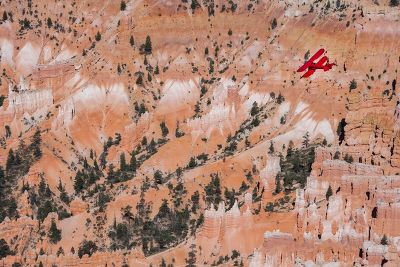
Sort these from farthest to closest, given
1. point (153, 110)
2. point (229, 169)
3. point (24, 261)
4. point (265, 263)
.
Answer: point (153, 110), point (229, 169), point (24, 261), point (265, 263)

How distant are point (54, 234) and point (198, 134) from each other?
28.9 metres

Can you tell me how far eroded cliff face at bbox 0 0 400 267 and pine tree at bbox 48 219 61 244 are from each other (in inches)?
12.9

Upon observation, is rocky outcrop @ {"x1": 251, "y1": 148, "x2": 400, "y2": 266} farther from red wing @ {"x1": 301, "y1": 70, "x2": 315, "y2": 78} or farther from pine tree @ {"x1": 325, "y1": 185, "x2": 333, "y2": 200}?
red wing @ {"x1": 301, "y1": 70, "x2": 315, "y2": 78}

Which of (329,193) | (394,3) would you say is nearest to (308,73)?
(394,3)

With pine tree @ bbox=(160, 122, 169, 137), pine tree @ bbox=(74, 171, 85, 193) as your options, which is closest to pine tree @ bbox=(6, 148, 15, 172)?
pine tree @ bbox=(74, 171, 85, 193)

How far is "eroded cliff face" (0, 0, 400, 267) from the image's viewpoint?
137 meters

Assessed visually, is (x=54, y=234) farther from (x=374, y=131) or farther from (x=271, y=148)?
(x=374, y=131)

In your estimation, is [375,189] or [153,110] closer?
[375,189]

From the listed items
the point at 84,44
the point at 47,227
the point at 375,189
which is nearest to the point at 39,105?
the point at 84,44

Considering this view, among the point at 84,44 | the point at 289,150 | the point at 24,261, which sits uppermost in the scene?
the point at 84,44

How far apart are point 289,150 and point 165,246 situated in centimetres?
2324

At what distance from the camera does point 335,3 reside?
17950 cm

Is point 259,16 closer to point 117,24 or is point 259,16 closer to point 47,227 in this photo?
point 117,24

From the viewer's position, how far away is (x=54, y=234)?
489 ft
